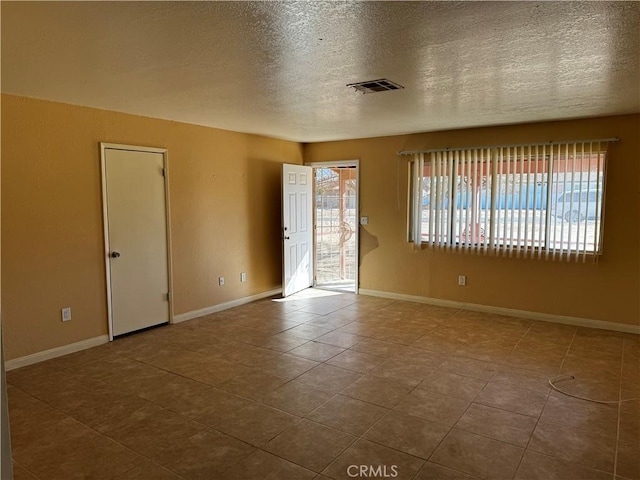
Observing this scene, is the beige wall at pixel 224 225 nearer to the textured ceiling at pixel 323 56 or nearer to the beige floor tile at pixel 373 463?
the textured ceiling at pixel 323 56

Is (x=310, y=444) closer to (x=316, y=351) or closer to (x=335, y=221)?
(x=316, y=351)

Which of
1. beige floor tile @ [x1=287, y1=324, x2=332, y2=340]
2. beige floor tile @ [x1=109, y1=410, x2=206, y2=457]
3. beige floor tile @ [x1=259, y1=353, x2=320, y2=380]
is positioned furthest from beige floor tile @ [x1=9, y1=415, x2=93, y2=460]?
beige floor tile @ [x1=287, y1=324, x2=332, y2=340]

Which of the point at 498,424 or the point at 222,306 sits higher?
the point at 222,306

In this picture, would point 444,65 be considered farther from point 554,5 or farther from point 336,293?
point 336,293

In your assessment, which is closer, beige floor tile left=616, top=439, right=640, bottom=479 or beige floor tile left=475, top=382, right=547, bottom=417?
beige floor tile left=616, top=439, right=640, bottom=479

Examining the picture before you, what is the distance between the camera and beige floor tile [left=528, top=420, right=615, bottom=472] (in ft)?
8.07

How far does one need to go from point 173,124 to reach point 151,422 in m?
3.30

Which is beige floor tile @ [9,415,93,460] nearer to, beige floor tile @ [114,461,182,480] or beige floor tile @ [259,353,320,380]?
beige floor tile @ [114,461,182,480]

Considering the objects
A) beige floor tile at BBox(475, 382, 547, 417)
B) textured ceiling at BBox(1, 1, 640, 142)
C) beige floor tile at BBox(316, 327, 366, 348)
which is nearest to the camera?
textured ceiling at BBox(1, 1, 640, 142)

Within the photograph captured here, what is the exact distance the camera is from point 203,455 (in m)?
2.52

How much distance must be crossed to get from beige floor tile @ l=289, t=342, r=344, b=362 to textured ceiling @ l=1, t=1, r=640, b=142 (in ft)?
7.60

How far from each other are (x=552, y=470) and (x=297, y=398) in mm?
1662

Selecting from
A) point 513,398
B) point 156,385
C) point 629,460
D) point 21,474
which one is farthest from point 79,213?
point 629,460

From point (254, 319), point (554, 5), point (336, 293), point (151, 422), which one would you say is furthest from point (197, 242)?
point (554, 5)
